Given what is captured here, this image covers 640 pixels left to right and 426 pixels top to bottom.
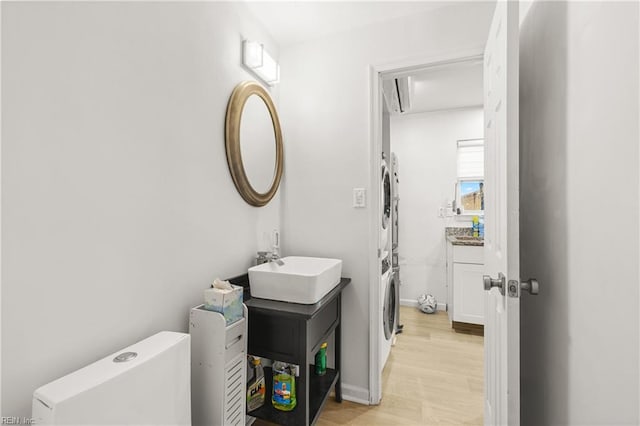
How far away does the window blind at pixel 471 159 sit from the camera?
347 centimetres

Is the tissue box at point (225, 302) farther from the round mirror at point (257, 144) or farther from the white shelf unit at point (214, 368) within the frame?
the round mirror at point (257, 144)

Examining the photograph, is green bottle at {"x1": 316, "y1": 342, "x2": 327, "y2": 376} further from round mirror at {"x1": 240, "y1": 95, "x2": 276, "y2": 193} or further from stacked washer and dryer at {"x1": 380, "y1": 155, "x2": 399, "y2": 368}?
round mirror at {"x1": 240, "y1": 95, "x2": 276, "y2": 193}

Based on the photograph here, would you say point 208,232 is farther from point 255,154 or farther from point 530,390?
point 530,390

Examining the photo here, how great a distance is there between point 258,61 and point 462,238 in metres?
2.48

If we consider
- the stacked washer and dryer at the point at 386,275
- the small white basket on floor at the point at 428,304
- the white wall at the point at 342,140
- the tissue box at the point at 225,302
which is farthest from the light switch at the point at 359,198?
the small white basket on floor at the point at 428,304

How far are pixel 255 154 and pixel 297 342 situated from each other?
1.07 m

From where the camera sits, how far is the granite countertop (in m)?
2.92

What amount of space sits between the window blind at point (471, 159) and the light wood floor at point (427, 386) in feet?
5.77

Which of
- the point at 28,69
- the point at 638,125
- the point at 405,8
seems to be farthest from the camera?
the point at 405,8

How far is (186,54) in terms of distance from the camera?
52.5 inches

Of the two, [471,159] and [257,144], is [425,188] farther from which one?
[257,144]

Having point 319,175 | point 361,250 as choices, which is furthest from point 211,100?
point 361,250

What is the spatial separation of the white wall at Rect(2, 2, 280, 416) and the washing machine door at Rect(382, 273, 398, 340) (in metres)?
1.30

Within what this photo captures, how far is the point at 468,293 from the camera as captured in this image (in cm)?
294
